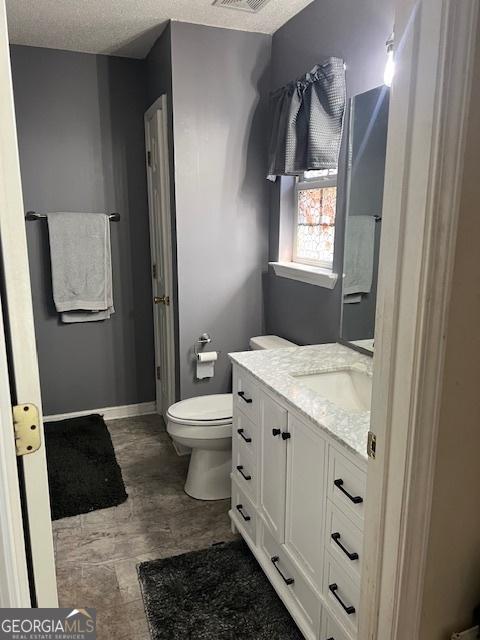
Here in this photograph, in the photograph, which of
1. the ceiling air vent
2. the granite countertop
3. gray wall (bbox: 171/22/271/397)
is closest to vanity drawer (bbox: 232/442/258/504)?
the granite countertop

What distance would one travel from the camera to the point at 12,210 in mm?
804

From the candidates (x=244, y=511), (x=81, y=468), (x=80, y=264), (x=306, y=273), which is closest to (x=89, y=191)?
(x=80, y=264)

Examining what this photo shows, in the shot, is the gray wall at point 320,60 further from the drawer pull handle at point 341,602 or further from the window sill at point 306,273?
the drawer pull handle at point 341,602

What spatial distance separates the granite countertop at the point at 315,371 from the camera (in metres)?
1.43

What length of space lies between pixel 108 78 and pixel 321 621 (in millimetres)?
3237

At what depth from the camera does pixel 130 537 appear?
2311 millimetres

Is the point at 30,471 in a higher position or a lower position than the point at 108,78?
lower

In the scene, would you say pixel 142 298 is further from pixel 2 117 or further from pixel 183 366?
pixel 2 117

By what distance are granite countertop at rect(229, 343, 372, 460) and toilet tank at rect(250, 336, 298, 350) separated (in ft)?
1.55

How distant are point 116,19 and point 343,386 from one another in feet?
7.30

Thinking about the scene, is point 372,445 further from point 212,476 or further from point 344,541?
point 212,476

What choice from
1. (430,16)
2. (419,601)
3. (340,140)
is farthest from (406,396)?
(340,140)

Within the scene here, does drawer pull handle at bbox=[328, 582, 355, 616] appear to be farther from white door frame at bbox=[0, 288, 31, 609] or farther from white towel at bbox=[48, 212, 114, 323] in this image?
white towel at bbox=[48, 212, 114, 323]

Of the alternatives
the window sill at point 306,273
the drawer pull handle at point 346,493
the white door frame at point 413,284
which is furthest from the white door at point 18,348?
the window sill at point 306,273
